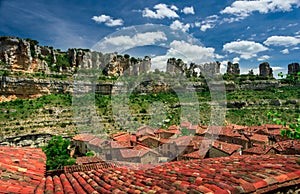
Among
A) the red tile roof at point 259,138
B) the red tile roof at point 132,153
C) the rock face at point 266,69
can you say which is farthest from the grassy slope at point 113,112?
the rock face at point 266,69

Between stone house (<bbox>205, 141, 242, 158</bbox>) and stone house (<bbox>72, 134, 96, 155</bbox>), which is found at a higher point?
stone house (<bbox>205, 141, 242, 158</bbox>)

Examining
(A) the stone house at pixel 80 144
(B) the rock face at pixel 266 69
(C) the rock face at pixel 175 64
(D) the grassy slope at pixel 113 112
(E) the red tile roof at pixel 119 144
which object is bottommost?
(A) the stone house at pixel 80 144

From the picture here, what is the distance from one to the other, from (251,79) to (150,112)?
154 feet

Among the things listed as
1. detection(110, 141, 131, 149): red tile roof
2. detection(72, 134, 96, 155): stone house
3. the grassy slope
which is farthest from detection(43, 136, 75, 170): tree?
the grassy slope

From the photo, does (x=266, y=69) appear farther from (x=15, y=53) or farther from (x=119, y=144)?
(x=15, y=53)

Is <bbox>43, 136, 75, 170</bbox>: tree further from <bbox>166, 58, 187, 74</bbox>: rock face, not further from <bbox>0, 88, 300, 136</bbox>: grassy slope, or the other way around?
<bbox>166, 58, 187, 74</bbox>: rock face

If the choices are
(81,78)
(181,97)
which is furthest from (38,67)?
(181,97)

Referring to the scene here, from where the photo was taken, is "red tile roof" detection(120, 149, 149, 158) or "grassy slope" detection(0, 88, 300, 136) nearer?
"red tile roof" detection(120, 149, 149, 158)

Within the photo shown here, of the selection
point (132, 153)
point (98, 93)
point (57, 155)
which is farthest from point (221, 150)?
point (98, 93)

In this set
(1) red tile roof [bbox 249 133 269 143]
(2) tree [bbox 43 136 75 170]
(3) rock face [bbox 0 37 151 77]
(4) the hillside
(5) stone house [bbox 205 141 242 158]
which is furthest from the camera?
(3) rock face [bbox 0 37 151 77]

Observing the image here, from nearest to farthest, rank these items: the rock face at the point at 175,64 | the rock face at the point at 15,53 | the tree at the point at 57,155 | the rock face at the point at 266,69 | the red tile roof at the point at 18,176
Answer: the red tile roof at the point at 18,176 → the rock face at the point at 175,64 → the tree at the point at 57,155 → the rock face at the point at 15,53 → the rock face at the point at 266,69

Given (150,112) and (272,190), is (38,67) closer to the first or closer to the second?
(150,112)

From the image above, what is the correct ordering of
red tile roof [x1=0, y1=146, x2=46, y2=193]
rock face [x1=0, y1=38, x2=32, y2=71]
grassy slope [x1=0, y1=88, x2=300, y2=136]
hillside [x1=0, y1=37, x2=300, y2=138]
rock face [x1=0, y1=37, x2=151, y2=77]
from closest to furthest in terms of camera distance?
red tile roof [x1=0, y1=146, x2=46, y2=193] → grassy slope [x1=0, y1=88, x2=300, y2=136] → hillside [x1=0, y1=37, x2=300, y2=138] → rock face [x1=0, y1=38, x2=32, y2=71] → rock face [x1=0, y1=37, x2=151, y2=77]

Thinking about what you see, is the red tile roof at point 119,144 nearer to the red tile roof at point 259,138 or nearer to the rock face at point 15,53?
the red tile roof at point 259,138
